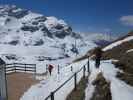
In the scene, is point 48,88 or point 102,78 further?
point 48,88

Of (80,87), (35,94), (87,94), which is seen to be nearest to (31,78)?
(35,94)

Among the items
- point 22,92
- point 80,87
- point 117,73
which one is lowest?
point 22,92

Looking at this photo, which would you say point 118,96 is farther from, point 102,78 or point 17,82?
point 17,82

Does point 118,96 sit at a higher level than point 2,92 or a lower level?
higher

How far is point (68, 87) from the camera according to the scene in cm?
1806

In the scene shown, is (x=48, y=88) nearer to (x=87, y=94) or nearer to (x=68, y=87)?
A: (x=68, y=87)

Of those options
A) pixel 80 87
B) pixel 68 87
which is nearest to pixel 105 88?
pixel 80 87

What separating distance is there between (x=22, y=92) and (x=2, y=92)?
4158mm

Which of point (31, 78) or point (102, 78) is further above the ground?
point (102, 78)

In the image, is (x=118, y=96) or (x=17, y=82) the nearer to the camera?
(x=118, y=96)

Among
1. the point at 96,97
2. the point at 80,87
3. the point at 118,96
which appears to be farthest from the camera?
the point at 80,87

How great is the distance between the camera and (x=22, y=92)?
22.3 m

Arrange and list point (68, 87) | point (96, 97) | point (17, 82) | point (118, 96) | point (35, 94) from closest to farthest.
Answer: point (118, 96), point (96, 97), point (68, 87), point (35, 94), point (17, 82)

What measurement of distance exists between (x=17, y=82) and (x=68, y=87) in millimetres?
10320
